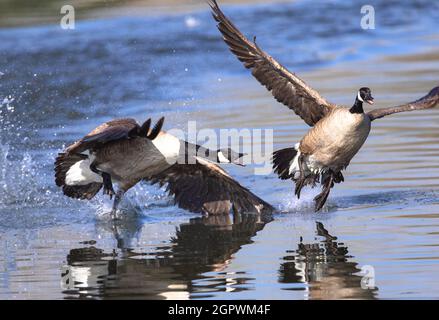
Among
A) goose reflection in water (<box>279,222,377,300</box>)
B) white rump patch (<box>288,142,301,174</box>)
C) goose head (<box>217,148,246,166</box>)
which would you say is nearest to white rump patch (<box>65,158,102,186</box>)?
goose head (<box>217,148,246,166</box>)

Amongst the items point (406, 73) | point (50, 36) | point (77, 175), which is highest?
point (50, 36)

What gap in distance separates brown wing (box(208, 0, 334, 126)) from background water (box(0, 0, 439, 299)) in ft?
3.23

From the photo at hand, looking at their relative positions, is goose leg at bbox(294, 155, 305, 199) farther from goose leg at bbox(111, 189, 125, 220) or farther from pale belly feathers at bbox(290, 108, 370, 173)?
goose leg at bbox(111, 189, 125, 220)

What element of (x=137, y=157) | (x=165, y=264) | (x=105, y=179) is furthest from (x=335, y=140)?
(x=165, y=264)

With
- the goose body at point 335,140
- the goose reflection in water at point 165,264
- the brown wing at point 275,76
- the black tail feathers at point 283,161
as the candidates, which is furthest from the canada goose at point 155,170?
the brown wing at point 275,76

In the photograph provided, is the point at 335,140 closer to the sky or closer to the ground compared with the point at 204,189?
closer to the sky

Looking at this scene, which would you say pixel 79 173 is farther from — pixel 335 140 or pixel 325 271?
pixel 325 271

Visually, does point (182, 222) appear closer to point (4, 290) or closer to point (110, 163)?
point (110, 163)

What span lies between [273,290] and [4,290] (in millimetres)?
2143

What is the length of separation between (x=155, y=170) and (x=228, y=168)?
2.41m

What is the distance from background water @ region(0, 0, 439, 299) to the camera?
8641 mm

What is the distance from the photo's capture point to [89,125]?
15914 millimetres

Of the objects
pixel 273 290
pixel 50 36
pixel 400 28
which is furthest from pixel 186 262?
pixel 400 28

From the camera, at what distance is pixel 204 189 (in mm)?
11711
